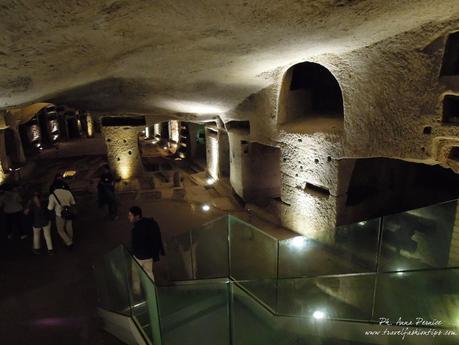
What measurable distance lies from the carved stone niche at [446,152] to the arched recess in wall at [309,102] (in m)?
1.50

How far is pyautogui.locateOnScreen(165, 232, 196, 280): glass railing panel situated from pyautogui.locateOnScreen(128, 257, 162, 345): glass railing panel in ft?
5.54

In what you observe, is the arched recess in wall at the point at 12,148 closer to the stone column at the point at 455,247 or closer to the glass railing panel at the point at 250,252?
the glass railing panel at the point at 250,252

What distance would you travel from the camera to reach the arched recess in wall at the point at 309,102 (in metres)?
6.09

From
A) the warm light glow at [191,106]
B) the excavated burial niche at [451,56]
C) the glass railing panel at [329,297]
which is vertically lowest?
the glass railing panel at [329,297]

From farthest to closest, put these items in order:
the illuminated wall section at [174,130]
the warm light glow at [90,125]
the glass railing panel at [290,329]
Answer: the warm light glow at [90,125]
the illuminated wall section at [174,130]
the glass railing panel at [290,329]

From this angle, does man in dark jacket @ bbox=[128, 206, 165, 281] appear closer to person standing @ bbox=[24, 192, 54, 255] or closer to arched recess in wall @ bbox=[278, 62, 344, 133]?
person standing @ bbox=[24, 192, 54, 255]

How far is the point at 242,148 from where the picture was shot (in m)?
8.57

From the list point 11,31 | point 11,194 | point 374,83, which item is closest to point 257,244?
point 374,83

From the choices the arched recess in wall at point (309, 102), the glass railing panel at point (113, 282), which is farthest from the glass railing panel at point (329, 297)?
the arched recess in wall at point (309, 102)

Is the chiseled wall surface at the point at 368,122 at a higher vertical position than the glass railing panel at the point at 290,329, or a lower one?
higher

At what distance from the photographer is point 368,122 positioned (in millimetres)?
4773

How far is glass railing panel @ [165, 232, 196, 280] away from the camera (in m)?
5.29

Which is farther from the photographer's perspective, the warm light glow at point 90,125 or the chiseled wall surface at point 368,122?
the warm light glow at point 90,125

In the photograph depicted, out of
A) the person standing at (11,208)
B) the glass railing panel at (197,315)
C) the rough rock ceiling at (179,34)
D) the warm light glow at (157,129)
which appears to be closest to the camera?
the rough rock ceiling at (179,34)
